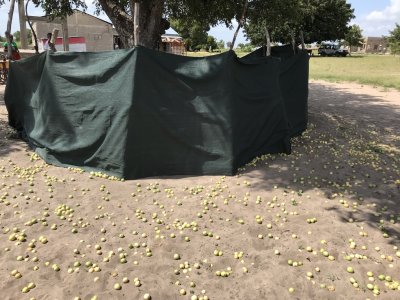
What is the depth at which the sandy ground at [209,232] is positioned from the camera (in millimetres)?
3609

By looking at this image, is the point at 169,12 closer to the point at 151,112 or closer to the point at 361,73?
the point at 151,112

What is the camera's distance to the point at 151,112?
5848 millimetres

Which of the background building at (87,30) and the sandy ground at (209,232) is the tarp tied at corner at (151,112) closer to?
the sandy ground at (209,232)

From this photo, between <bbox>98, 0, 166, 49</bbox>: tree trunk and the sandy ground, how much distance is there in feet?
11.2

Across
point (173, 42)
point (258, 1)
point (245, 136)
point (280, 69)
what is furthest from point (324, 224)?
point (173, 42)

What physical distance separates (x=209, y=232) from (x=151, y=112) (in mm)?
2266

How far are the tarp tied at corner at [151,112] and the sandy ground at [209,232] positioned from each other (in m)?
0.34

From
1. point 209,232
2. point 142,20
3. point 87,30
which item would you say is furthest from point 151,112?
point 87,30

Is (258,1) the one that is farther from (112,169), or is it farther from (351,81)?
(351,81)

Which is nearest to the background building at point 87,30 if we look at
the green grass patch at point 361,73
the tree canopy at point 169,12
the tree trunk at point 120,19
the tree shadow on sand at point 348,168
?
the green grass patch at point 361,73

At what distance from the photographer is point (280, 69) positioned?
759 centimetres

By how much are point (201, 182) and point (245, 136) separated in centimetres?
122

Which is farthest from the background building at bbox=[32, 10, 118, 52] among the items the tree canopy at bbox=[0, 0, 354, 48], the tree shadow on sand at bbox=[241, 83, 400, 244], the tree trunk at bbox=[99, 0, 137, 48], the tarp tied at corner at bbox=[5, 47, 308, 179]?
the tarp tied at corner at bbox=[5, 47, 308, 179]

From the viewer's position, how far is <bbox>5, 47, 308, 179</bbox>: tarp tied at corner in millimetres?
5824
